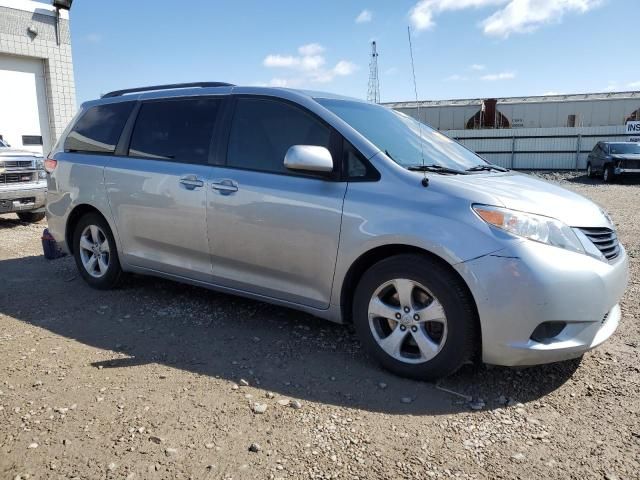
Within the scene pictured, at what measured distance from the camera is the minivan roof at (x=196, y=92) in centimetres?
394

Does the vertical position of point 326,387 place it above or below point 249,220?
below

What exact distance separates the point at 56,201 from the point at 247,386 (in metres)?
3.23

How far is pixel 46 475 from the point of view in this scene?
2.33 m

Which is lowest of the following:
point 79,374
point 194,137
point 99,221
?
point 79,374

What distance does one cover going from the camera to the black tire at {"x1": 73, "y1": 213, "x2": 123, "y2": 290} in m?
4.90

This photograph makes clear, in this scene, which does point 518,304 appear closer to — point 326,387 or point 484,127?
point 326,387

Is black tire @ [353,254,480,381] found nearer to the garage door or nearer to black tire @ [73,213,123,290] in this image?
black tire @ [73,213,123,290]

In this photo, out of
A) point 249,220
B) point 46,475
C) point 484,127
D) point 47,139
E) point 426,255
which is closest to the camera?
point 46,475

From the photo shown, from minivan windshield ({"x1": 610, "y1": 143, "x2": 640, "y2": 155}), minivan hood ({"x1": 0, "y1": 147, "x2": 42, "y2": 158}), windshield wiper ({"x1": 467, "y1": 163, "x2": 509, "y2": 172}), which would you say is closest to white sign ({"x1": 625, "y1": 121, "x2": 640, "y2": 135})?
minivan windshield ({"x1": 610, "y1": 143, "x2": 640, "y2": 155})

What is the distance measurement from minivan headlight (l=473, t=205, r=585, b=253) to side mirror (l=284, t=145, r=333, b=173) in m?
0.96

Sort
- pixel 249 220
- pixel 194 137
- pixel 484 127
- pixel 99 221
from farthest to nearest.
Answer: pixel 484 127 < pixel 99 221 < pixel 194 137 < pixel 249 220

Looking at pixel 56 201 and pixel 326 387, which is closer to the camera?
pixel 326 387

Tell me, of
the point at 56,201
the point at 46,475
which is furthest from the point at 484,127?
the point at 46,475

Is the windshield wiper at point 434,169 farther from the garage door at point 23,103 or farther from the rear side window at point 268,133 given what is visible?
the garage door at point 23,103
